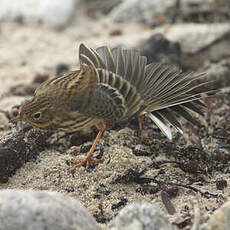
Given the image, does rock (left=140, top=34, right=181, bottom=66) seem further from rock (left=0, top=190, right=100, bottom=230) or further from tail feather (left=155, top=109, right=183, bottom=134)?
rock (left=0, top=190, right=100, bottom=230)

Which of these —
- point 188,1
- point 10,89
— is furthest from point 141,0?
point 10,89

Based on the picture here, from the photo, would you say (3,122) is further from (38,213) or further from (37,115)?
(38,213)

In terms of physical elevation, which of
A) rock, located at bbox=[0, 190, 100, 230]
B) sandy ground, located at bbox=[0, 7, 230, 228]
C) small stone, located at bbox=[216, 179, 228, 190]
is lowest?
small stone, located at bbox=[216, 179, 228, 190]

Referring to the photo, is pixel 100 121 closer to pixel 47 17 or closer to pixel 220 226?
pixel 220 226

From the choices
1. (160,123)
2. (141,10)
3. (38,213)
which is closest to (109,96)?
(160,123)

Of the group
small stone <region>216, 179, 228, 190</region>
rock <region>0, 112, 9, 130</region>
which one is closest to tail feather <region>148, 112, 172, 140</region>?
small stone <region>216, 179, 228, 190</region>

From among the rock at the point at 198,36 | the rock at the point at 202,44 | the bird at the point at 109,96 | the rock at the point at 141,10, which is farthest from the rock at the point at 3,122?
the rock at the point at 141,10

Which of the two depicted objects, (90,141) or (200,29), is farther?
(200,29)
